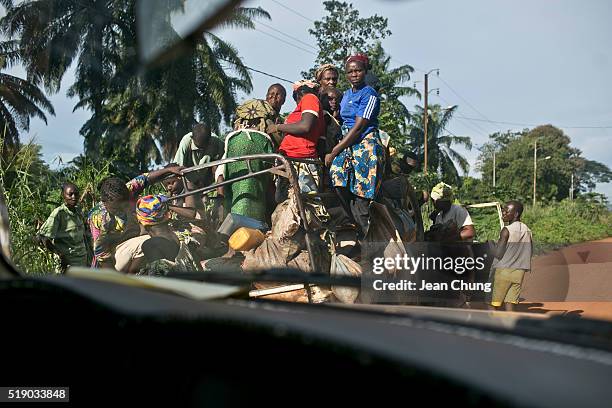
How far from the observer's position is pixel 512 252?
2.90 metres

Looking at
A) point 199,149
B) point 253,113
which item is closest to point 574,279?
point 253,113

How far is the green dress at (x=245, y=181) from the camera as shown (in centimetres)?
245

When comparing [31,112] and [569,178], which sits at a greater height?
[31,112]

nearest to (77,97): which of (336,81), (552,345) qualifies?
(336,81)

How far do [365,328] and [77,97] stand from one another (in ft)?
4.15

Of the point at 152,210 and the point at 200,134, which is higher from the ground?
the point at 200,134

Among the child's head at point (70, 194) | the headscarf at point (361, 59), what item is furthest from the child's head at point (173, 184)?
the headscarf at point (361, 59)

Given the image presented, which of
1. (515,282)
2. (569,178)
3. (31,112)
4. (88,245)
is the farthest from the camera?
(88,245)

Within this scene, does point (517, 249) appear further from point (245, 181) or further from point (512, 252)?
point (245, 181)

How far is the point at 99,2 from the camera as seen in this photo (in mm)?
1667

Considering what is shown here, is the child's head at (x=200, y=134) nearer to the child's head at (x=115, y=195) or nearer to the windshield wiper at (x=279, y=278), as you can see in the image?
the child's head at (x=115, y=195)

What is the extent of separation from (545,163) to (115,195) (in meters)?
1.35

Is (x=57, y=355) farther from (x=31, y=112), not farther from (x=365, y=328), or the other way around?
(x=31, y=112)

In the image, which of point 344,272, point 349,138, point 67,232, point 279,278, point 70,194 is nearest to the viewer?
point 279,278
